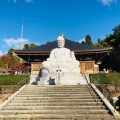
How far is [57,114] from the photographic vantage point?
342 inches

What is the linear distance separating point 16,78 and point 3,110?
8.76 meters

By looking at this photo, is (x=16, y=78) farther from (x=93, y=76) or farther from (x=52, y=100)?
(x=52, y=100)

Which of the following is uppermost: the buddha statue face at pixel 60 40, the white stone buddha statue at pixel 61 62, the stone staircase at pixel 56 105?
→ the buddha statue face at pixel 60 40

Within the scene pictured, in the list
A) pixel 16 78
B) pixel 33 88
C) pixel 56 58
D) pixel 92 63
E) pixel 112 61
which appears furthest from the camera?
pixel 112 61

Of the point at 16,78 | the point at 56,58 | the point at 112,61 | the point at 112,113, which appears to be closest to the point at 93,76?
the point at 56,58

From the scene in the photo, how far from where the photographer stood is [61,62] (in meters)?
16.0

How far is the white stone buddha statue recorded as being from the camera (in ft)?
50.8

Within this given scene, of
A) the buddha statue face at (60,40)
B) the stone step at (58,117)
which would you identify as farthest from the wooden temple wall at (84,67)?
the stone step at (58,117)

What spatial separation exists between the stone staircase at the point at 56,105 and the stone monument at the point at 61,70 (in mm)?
2136

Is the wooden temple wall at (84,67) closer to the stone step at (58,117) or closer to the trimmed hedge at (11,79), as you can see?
the trimmed hedge at (11,79)

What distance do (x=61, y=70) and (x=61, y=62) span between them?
1.32m

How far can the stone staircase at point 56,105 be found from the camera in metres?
8.38

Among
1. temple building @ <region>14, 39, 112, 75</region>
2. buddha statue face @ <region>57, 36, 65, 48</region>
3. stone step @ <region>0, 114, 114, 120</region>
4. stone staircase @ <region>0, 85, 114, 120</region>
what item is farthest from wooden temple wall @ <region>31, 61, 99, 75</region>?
stone step @ <region>0, 114, 114, 120</region>

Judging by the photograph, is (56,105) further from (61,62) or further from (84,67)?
(84,67)
